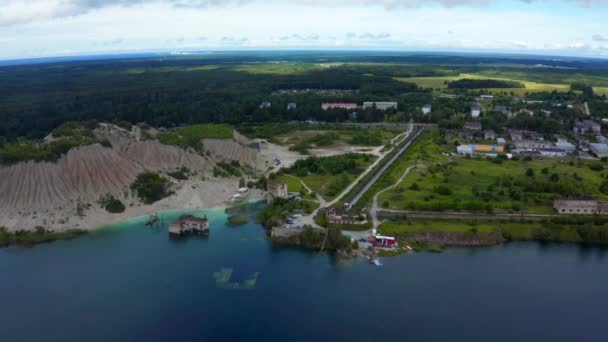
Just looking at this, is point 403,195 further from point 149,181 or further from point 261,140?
point 261,140

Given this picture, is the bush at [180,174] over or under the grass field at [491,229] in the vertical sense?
over

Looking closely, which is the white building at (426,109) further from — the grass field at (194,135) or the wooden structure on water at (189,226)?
the wooden structure on water at (189,226)

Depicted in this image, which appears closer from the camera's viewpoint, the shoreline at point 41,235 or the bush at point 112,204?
the shoreline at point 41,235

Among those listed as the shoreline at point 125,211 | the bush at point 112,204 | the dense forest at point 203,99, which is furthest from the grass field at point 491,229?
the dense forest at point 203,99

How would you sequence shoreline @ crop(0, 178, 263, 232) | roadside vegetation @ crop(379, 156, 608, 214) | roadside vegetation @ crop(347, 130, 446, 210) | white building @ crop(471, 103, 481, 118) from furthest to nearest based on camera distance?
white building @ crop(471, 103, 481, 118) → roadside vegetation @ crop(347, 130, 446, 210) → roadside vegetation @ crop(379, 156, 608, 214) → shoreline @ crop(0, 178, 263, 232)

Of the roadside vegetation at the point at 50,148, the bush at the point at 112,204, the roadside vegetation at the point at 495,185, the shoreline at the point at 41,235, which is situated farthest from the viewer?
the roadside vegetation at the point at 50,148

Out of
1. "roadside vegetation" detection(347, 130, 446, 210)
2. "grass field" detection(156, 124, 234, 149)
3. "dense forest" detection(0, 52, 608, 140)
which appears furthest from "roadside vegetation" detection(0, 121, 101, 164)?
"roadside vegetation" detection(347, 130, 446, 210)

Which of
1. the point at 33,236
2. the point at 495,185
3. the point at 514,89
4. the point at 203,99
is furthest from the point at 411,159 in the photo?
the point at 514,89

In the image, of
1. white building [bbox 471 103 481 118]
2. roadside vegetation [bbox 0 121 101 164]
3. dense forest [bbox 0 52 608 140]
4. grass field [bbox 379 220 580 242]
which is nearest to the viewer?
grass field [bbox 379 220 580 242]

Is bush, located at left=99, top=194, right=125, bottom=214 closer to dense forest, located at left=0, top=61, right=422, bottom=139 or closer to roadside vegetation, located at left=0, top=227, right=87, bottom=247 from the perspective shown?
roadside vegetation, located at left=0, top=227, right=87, bottom=247

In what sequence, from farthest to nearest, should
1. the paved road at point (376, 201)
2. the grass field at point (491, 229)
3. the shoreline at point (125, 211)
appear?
the shoreline at point (125, 211) → the paved road at point (376, 201) → the grass field at point (491, 229)
